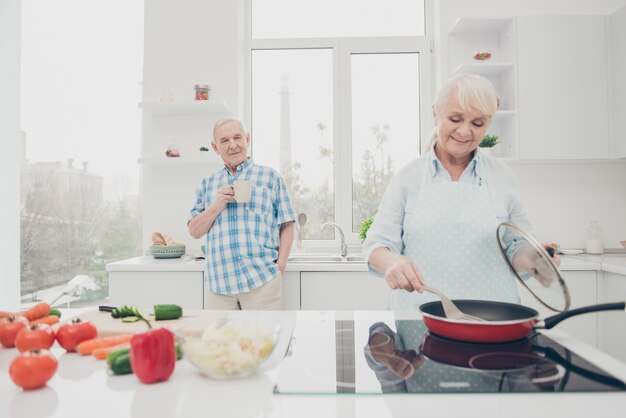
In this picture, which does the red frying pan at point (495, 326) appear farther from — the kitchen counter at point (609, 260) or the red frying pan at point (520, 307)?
the kitchen counter at point (609, 260)

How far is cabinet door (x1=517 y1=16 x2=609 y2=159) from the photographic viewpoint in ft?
9.14

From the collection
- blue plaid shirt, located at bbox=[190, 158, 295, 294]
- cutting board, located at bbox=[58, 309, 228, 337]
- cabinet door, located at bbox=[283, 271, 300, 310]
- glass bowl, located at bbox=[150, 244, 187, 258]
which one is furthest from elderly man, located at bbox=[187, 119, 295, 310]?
cutting board, located at bbox=[58, 309, 228, 337]

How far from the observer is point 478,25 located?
302cm

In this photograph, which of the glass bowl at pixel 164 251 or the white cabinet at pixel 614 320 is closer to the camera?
the white cabinet at pixel 614 320

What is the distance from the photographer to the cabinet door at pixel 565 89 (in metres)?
2.79

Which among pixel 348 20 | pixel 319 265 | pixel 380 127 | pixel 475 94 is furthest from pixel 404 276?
pixel 348 20

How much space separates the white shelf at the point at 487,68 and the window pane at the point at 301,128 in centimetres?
94

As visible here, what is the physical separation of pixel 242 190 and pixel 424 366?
1503 millimetres

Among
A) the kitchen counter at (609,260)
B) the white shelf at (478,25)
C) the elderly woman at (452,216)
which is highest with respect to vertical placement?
the white shelf at (478,25)

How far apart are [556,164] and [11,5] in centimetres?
357

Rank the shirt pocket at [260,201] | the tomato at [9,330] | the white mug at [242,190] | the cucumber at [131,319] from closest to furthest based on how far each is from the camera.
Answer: the tomato at [9,330]
the cucumber at [131,319]
the white mug at [242,190]
the shirt pocket at [260,201]

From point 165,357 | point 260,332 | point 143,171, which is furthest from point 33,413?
point 143,171

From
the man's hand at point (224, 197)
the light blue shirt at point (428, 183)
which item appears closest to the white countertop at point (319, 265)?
the man's hand at point (224, 197)

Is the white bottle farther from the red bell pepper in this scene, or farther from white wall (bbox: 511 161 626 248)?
the red bell pepper
